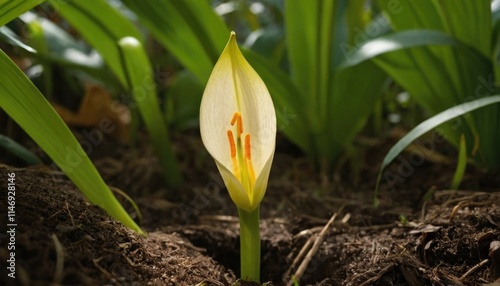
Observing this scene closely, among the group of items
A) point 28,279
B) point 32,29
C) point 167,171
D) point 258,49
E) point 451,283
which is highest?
point 32,29

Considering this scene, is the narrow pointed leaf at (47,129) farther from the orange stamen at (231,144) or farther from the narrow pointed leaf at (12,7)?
the orange stamen at (231,144)

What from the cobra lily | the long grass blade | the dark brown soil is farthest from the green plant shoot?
the long grass blade

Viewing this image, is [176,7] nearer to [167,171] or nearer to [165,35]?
[165,35]

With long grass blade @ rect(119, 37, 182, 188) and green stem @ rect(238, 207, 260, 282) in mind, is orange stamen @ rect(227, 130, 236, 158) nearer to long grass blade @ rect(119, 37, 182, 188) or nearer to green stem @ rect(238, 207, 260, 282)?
green stem @ rect(238, 207, 260, 282)

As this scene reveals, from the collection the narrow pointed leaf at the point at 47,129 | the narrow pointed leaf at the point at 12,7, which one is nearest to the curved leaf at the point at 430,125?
the narrow pointed leaf at the point at 47,129

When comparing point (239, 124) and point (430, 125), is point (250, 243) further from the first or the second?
point (430, 125)

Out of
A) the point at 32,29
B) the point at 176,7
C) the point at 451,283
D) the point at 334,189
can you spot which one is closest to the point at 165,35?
the point at 176,7
